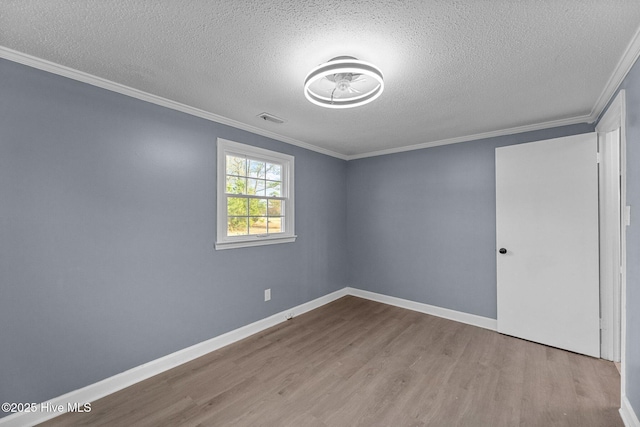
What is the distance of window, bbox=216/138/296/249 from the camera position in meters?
2.87

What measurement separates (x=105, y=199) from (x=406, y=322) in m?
3.50

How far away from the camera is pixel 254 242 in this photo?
3.15 metres

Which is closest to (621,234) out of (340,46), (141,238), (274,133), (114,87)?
(340,46)

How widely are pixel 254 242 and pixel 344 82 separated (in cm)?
205

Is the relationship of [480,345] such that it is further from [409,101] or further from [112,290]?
[112,290]

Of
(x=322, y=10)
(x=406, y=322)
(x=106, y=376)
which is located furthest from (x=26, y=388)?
(x=406, y=322)

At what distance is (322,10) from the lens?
4.33ft

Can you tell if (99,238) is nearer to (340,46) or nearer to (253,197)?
(253,197)

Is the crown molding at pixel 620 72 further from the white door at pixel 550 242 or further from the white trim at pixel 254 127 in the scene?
the white door at pixel 550 242

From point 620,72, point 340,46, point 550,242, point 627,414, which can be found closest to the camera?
point 340,46

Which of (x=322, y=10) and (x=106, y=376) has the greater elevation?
(x=322, y=10)

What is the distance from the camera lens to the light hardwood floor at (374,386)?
1832mm

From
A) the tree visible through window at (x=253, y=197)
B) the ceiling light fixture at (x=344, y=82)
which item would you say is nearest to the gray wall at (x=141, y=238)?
the tree visible through window at (x=253, y=197)

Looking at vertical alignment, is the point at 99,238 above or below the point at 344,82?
below
